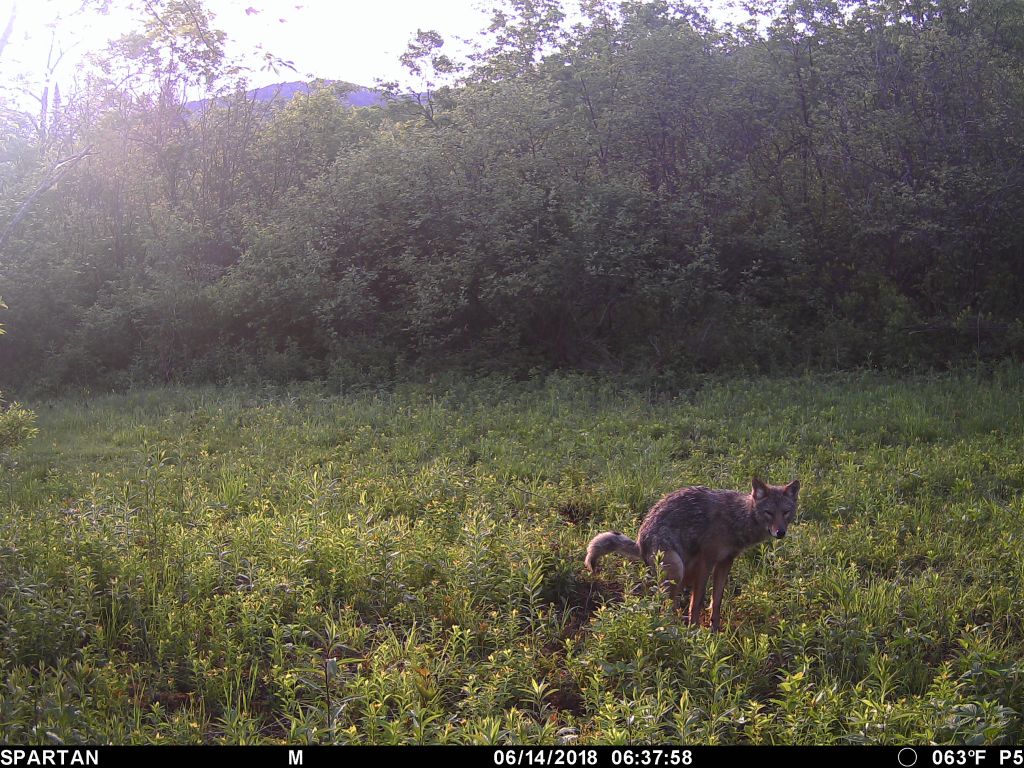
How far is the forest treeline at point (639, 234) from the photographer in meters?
17.5

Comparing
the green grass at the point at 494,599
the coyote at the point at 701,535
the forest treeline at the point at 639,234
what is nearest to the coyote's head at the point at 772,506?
the coyote at the point at 701,535

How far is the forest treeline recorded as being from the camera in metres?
17.5

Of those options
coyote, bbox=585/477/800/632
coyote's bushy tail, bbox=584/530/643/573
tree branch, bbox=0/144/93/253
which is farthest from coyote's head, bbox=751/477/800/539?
tree branch, bbox=0/144/93/253

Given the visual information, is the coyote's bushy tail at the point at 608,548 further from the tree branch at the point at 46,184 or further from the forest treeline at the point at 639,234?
the forest treeline at the point at 639,234

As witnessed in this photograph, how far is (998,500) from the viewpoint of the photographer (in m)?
8.14

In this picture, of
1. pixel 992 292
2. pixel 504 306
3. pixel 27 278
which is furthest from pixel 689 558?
pixel 27 278

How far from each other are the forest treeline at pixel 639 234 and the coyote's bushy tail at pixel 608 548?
11.3 meters

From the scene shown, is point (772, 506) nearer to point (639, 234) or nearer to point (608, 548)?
point (608, 548)

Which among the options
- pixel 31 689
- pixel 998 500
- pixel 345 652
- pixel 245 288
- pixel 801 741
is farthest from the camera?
pixel 245 288

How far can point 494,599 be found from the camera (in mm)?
5883

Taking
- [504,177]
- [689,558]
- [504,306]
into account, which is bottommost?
[689,558]

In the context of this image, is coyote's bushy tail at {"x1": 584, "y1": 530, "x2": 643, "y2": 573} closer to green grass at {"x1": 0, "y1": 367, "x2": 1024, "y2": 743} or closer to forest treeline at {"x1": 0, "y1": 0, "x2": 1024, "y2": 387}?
green grass at {"x1": 0, "y1": 367, "x2": 1024, "y2": 743}

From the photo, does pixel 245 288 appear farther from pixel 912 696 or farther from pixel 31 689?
pixel 912 696

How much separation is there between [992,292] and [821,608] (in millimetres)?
14489
